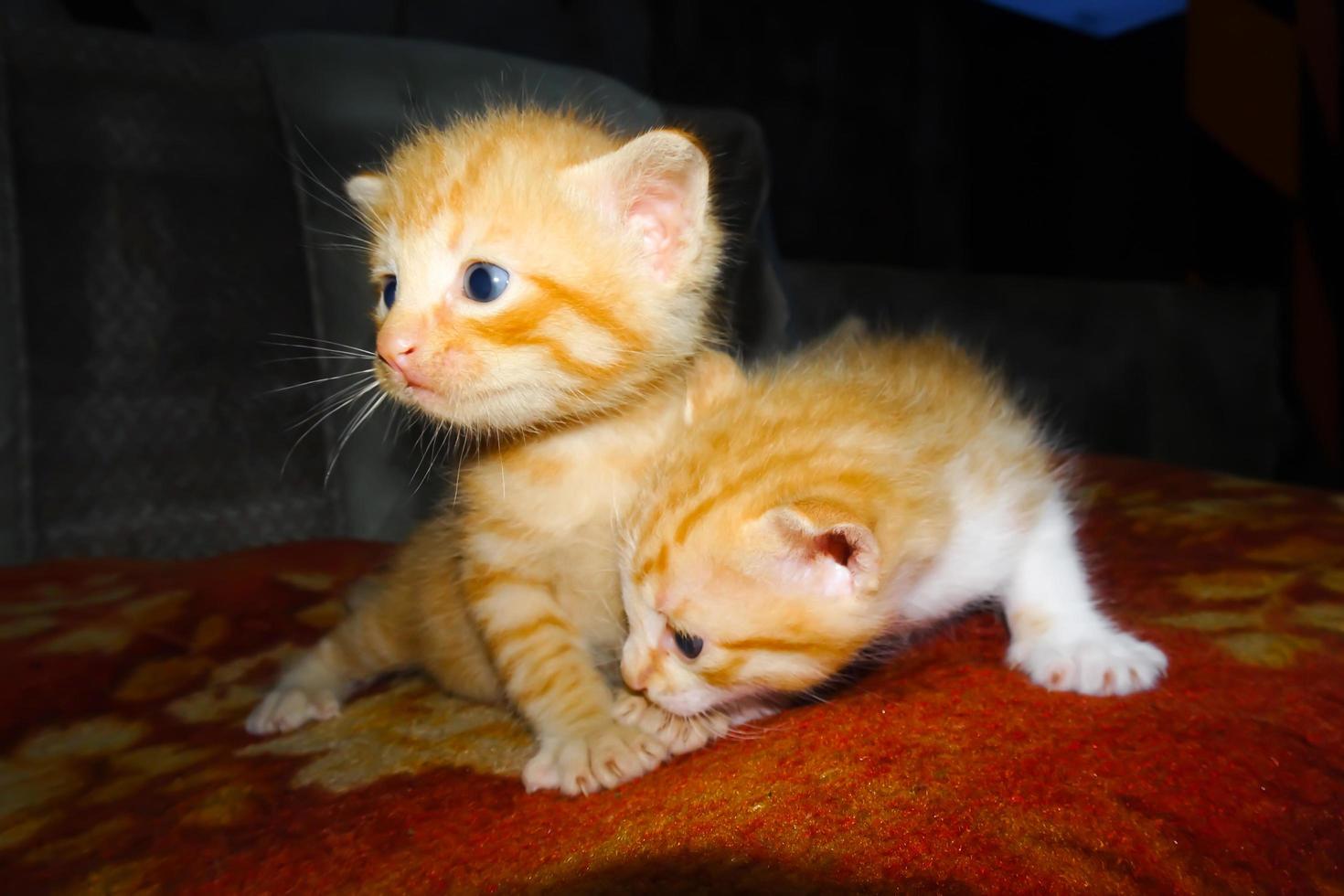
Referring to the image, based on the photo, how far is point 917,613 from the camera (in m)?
0.86

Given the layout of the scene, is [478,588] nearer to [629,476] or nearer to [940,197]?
[629,476]

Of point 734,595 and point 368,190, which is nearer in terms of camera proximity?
point 734,595

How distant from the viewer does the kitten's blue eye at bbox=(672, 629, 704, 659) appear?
76 cm

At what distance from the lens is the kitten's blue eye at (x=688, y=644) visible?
0.76m

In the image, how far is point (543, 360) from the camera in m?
0.84

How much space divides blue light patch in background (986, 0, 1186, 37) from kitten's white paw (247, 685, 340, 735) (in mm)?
3025

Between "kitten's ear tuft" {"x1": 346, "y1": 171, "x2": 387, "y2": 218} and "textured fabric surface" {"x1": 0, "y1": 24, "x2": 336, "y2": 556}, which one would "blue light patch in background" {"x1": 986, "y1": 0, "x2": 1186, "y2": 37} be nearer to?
"textured fabric surface" {"x1": 0, "y1": 24, "x2": 336, "y2": 556}

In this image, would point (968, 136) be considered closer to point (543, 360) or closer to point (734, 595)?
point (543, 360)

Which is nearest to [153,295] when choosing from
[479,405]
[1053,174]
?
[479,405]

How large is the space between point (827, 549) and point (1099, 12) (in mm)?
3184

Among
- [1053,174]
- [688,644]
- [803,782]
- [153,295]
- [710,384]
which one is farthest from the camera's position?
[1053,174]

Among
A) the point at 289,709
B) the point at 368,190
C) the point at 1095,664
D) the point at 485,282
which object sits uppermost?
the point at 368,190

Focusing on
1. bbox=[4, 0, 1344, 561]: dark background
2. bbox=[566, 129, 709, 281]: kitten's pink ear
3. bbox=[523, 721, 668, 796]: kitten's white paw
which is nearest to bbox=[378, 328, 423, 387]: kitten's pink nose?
bbox=[566, 129, 709, 281]: kitten's pink ear

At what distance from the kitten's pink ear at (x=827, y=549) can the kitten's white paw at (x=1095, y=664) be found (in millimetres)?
218
